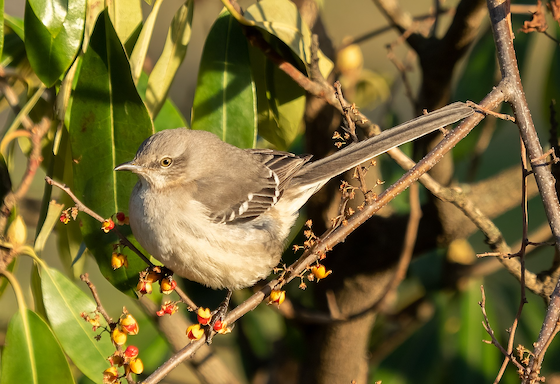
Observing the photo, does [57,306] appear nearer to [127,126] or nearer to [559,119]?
[127,126]

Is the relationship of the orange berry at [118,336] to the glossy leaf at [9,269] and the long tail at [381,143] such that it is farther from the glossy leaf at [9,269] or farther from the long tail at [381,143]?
the long tail at [381,143]

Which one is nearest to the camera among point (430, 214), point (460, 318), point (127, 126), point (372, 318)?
point (127, 126)

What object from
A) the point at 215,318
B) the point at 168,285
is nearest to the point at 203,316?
the point at 168,285

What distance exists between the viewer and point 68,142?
2695mm

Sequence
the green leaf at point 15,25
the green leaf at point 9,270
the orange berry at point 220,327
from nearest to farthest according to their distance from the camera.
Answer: the orange berry at point 220,327
the green leaf at point 9,270
the green leaf at point 15,25

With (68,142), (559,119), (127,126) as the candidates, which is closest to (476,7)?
(559,119)

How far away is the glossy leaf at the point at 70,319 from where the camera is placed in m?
2.46

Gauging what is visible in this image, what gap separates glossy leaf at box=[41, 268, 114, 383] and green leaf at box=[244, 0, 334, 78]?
1441mm

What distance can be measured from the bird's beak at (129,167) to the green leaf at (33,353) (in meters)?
0.70

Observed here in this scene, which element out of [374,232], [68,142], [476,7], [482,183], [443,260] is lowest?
[443,260]

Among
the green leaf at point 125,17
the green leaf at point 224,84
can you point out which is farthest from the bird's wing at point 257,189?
the green leaf at point 125,17

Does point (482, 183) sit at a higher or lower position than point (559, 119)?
lower

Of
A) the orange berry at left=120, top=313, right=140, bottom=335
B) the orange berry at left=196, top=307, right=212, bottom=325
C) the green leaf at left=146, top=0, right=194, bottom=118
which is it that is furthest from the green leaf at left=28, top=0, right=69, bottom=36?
the orange berry at left=196, top=307, right=212, bottom=325

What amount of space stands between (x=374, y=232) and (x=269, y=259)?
97 centimetres
